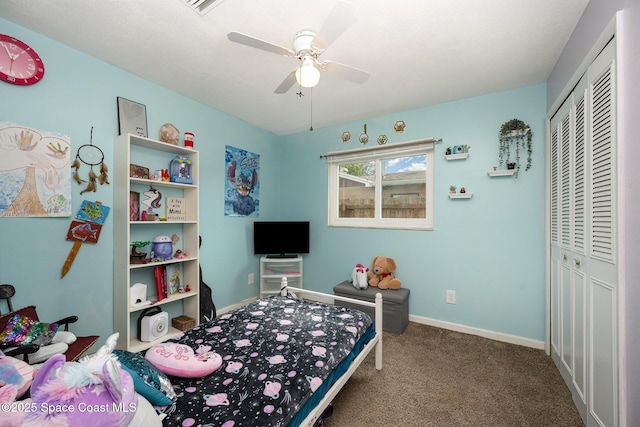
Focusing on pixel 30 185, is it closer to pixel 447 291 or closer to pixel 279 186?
pixel 279 186

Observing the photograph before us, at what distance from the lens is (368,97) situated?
9.48 feet

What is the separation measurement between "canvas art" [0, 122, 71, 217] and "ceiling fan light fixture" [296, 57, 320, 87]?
1906 mm

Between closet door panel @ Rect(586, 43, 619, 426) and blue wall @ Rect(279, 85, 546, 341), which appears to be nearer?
closet door panel @ Rect(586, 43, 619, 426)

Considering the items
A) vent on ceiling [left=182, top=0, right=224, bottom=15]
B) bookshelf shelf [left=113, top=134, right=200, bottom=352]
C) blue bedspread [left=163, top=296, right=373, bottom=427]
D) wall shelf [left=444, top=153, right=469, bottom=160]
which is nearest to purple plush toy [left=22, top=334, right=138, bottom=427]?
blue bedspread [left=163, top=296, right=373, bottom=427]

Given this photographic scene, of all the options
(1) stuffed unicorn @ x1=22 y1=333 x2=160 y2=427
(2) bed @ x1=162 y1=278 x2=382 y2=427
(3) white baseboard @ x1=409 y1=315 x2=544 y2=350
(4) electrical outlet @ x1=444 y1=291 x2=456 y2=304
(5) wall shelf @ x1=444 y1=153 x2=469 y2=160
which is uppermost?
(5) wall shelf @ x1=444 y1=153 x2=469 y2=160

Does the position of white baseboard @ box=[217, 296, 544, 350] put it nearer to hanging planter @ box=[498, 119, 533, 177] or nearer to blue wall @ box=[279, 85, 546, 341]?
blue wall @ box=[279, 85, 546, 341]

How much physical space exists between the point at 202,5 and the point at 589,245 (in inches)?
107

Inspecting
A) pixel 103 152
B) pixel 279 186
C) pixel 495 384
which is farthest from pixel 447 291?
pixel 103 152

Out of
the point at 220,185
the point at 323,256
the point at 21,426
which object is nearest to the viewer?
the point at 21,426

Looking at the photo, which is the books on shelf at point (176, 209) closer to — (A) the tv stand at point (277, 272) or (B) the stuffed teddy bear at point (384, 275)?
(A) the tv stand at point (277, 272)

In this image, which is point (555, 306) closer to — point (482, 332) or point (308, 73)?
point (482, 332)

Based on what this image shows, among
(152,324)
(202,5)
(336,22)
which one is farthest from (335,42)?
(152,324)

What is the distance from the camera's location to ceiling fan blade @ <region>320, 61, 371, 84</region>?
1.72 meters

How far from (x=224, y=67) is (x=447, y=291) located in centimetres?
321
